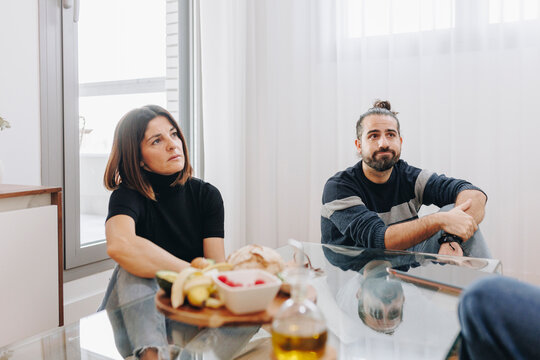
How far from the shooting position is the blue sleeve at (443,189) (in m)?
2.08

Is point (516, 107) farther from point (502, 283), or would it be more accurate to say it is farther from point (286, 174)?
point (502, 283)

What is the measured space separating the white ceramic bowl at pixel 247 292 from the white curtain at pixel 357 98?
7.06 feet

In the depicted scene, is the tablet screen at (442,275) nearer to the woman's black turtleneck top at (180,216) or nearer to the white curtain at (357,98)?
the woman's black turtleneck top at (180,216)

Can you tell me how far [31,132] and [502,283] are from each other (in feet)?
6.70

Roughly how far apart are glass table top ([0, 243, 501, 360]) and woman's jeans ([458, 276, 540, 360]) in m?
0.25

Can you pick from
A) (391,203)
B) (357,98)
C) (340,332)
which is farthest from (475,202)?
(340,332)

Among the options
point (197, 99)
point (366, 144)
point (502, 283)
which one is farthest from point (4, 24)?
point (502, 283)

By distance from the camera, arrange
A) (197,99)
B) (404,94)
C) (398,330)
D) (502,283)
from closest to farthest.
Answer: (502,283)
(398,330)
(404,94)
(197,99)

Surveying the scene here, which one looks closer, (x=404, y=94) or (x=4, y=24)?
(x=4, y=24)

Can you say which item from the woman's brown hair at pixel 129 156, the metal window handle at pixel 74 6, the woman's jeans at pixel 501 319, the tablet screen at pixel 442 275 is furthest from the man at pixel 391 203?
the metal window handle at pixel 74 6

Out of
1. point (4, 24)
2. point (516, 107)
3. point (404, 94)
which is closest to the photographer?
point (4, 24)

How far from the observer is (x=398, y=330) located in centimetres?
91

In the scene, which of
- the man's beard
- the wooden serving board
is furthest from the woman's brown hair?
the man's beard

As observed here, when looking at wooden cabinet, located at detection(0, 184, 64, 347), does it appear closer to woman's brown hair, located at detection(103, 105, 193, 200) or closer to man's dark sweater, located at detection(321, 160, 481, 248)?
woman's brown hair, located at detection(103, 105, 193, 200)
